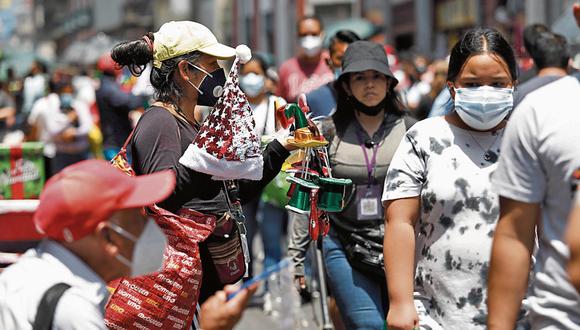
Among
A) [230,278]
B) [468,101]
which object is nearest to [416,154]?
[468,101]

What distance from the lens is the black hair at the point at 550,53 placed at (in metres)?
7.77

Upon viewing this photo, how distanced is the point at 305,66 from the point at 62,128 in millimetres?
4986

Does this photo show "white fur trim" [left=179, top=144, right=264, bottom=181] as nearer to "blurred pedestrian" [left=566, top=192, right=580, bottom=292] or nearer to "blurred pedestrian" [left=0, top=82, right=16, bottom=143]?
"blurred pedestrian" [left=566, top=192, right=580, bottom=292]

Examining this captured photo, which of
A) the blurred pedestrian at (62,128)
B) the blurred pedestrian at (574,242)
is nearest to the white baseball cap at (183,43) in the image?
the blurred pedestrian at (574,242)

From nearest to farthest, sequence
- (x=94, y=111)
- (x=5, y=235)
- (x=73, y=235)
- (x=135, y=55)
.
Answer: (x=73, y=235)
(x=5, y=235)
(x=135, y=55)
(x=94, y=111)

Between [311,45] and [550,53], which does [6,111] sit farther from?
[550,53]

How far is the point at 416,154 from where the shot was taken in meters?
4.34

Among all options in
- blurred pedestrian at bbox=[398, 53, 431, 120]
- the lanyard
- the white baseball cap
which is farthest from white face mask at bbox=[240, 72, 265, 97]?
the white baseball cap

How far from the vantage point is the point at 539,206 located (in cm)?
335

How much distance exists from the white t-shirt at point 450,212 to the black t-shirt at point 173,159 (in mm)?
761

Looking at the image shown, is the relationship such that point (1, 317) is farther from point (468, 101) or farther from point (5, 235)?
point (468, 101)

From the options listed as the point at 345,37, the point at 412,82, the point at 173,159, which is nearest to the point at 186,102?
the point at 173,159

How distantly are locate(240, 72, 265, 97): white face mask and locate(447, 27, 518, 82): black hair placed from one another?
5417 millimetres

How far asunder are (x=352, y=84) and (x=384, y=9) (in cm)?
2266
